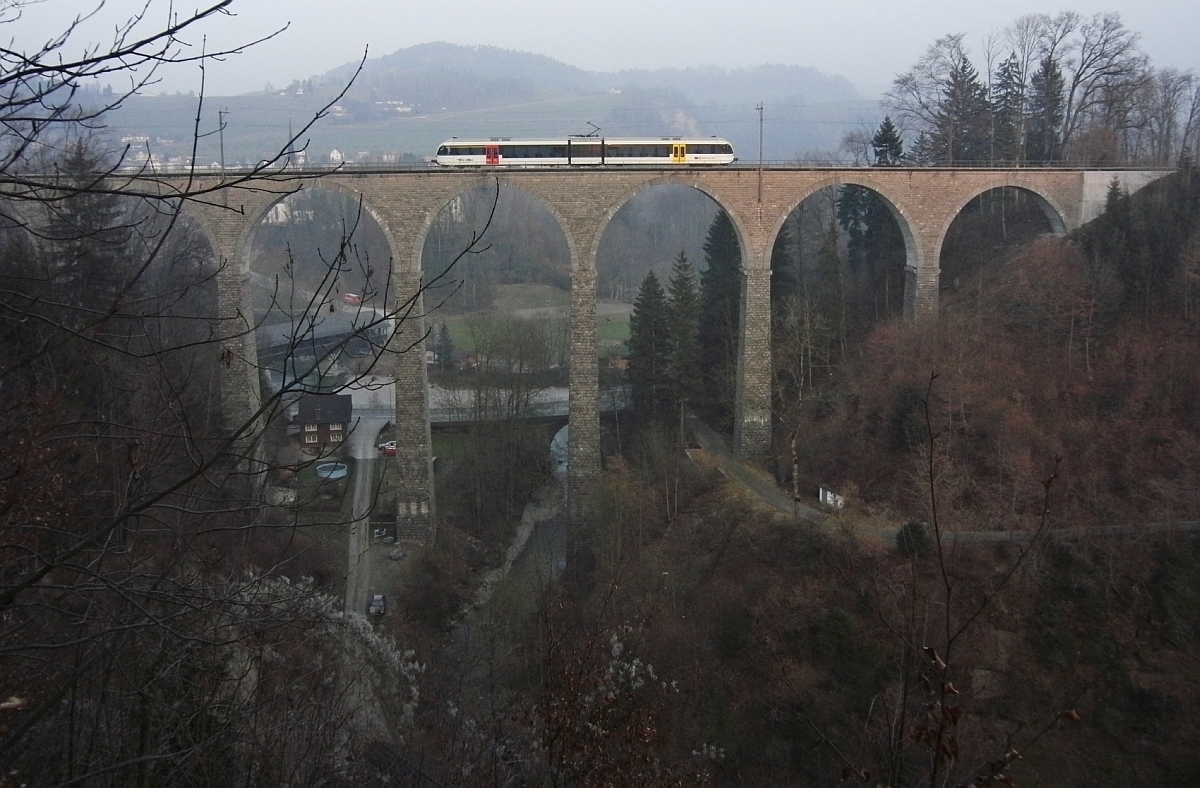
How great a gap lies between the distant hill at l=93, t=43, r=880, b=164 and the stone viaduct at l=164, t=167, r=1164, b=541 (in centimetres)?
2173

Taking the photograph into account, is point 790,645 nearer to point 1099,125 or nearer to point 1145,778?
point 1145,778

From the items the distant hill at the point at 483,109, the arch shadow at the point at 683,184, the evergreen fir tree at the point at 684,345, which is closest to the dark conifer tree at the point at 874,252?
the evergreen fir tree at the point at 684,345

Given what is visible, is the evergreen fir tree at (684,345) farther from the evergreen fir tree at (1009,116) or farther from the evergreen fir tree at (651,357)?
the evergreen fir tree at (1009,116)

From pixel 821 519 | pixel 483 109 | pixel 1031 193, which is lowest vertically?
pixel 821 519

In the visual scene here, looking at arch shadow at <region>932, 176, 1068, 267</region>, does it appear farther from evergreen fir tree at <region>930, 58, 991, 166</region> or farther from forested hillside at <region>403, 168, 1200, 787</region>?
evergreen fir tree at <region>930, 58, 991, 166</region>

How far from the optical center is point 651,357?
80.1 ft

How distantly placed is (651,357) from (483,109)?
220ft

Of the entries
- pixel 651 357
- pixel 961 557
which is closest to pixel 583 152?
pixel 651 357

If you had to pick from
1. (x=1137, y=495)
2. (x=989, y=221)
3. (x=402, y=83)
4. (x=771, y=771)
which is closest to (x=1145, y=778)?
(x=771, y=771)

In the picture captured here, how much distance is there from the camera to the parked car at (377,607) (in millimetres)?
17594

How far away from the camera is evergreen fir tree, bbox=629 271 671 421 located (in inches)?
956

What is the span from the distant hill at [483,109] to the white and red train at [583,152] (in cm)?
2202

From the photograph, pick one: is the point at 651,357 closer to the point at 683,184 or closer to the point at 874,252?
the point at 683,184

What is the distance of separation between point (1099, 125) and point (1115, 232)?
391 inches
